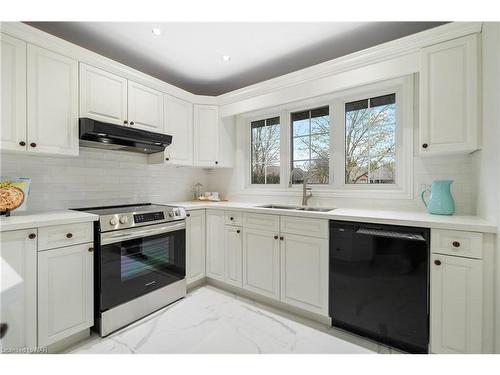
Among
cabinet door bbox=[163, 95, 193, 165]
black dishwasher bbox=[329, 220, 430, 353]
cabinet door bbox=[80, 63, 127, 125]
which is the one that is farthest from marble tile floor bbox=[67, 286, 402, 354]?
cabinet door bbox=[80, 63, 127, 125]

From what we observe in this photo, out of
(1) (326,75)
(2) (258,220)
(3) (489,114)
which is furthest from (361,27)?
(2) (258,220)

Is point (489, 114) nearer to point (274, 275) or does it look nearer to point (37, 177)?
point (274, 275)

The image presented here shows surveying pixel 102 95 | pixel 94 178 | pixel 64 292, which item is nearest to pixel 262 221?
pixel 64 292

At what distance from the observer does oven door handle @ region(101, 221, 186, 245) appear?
1.76 metres

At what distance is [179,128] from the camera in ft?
8.92

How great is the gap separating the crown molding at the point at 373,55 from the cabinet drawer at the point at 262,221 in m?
1.36

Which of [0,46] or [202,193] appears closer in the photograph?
[0,46]

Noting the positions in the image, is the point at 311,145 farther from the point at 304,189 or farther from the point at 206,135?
the point at 206,135

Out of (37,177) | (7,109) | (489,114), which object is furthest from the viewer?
(37,177)

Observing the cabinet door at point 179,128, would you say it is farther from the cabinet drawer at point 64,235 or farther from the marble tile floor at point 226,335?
the marble tile floor at point 226,335

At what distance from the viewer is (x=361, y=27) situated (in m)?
1.99

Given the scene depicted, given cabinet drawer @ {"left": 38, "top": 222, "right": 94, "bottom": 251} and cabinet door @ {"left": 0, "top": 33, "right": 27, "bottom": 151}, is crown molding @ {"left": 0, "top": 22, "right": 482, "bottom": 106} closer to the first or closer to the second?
cabinet door @ {"left": 0, "top": 33, "right": 27, "bottom": 151}
